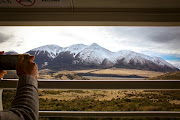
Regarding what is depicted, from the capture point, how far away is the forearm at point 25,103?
505 millimetres

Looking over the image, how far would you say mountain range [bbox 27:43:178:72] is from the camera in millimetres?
1754

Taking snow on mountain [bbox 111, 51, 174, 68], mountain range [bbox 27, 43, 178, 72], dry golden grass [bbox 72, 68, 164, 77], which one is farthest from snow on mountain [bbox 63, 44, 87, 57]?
snow on mountain [bbox 111, 51, 174, 68]

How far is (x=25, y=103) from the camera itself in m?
0.54

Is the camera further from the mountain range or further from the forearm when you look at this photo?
the mountain range

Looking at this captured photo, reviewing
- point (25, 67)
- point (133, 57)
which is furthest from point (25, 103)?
point (133, 57)

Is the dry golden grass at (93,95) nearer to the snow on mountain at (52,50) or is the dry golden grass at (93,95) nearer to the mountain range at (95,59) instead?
the mountain range at (95,59)

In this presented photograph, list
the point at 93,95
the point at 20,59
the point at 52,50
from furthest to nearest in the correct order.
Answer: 1. the point at 52,50
2. the point at 93,95
3. the point at 20,59

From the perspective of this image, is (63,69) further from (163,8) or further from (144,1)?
(163,8)

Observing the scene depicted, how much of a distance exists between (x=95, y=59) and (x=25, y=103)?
133 cm

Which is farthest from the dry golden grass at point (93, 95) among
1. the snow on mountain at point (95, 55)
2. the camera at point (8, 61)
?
the camera at point (8, 61)

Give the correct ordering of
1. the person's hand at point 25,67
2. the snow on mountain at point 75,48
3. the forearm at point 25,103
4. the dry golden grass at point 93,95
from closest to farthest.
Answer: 1. the forearm at point 25,103
2. the person's hand at point 25,67
3. the dry golden grass at point 93,95
4. the snow on mountain at point 75,48

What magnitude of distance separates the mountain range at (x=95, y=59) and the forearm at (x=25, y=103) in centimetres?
113

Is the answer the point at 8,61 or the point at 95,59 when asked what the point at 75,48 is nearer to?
the point at 95,59

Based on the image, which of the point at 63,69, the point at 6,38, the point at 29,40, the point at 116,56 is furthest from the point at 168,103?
the point at 6,38
